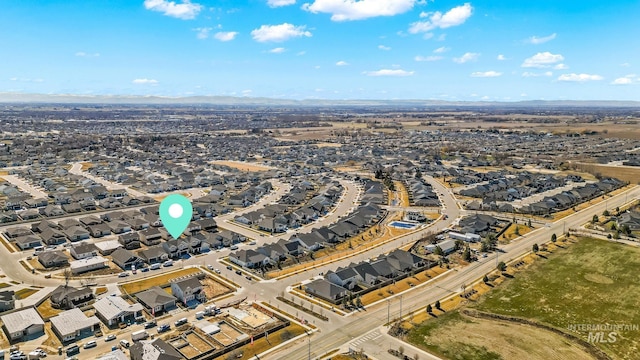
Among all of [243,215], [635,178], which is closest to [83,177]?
[243,215]

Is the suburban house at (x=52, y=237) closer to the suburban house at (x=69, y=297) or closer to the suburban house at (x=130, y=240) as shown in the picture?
the suburban house at (x=130, y=240)

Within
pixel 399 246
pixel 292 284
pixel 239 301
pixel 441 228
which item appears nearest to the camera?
pixel 239 301

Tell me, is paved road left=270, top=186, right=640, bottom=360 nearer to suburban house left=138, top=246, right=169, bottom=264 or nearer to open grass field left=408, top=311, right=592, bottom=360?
open grass field left=408, top=311, right=592, bottom=360

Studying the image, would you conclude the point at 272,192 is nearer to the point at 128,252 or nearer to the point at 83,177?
the point at 128,252

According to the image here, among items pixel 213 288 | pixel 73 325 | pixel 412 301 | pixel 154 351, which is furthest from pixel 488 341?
pixel 73 325

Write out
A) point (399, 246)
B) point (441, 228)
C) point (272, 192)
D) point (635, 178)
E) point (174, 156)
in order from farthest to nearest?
point (174, 156) < point (635, 178) < point (272, 192) < point (441, 228) < point (399, 246)

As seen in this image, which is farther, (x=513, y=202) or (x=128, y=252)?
(x=513, y=202)

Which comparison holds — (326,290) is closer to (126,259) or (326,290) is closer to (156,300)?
(156,300)

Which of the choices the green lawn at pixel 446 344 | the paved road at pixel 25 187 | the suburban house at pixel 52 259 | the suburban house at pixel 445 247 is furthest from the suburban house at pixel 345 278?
the paved road at pixel 25 187
